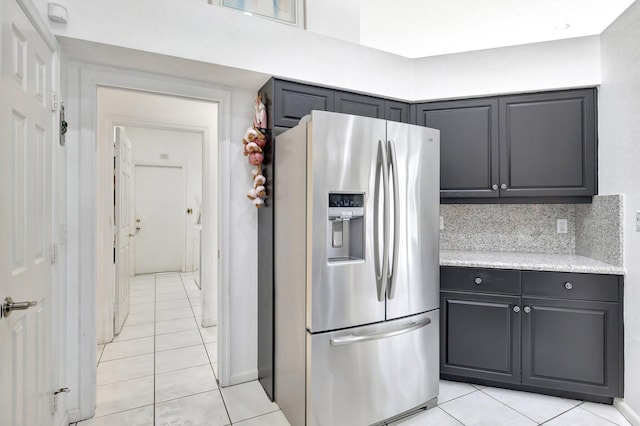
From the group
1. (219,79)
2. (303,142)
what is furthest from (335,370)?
(219,79)

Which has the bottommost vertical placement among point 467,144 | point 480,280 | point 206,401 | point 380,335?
point 206,401

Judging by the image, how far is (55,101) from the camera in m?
1.80

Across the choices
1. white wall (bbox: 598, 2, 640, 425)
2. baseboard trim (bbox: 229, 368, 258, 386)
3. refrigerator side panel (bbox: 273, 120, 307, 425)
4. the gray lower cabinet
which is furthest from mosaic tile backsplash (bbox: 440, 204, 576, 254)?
baseboard trim (bbox: 229, 368, 258, 386)

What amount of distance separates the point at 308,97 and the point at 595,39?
2093mm

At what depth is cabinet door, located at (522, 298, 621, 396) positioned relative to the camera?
215 cm

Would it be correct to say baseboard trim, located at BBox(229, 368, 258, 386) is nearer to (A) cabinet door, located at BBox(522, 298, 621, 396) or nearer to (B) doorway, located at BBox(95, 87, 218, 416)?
(B) doorway, located at BBox(95, 87, 218, 416)

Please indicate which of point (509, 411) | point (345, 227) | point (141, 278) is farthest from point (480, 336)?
point (141, 278)

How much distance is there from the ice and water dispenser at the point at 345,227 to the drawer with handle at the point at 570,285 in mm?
1264

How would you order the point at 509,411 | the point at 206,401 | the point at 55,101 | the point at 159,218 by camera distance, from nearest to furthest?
the point at 55,101, the point at 509,411, the point at 206,401, the point at 159,218

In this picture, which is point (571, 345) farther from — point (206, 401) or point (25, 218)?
point (25, 218)

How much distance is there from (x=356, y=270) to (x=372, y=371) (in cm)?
60

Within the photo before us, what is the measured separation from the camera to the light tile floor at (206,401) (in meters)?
2.05

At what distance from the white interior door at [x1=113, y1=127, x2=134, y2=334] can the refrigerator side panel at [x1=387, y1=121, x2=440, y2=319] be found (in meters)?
2.81

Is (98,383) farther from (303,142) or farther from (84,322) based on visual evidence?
(303,142)
